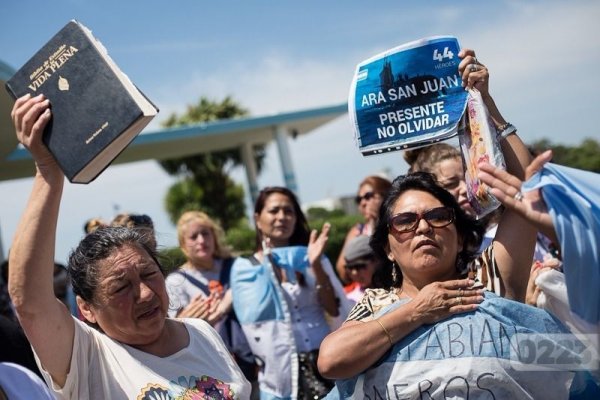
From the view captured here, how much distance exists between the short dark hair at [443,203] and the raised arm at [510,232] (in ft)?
0.67

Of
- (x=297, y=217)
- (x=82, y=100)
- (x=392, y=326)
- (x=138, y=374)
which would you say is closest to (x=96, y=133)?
(x=82, y=100)

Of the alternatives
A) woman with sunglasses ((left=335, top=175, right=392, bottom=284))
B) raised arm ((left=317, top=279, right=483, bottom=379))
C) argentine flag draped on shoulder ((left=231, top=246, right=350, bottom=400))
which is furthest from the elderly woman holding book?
woman with sunglasses ((left=335, top=175, right=392, bottom=284))

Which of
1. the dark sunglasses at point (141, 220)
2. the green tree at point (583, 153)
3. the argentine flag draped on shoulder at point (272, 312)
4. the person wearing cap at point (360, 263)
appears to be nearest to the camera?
the dark sunglasses at point (141, 220)

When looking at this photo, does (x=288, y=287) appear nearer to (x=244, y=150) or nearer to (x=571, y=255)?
(x=571, y=255)

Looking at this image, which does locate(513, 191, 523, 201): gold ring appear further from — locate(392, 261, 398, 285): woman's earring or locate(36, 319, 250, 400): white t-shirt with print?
locate(36, 319, 250, 400): white t-shirt with print

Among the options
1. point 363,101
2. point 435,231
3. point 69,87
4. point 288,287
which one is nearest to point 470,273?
point 435,231

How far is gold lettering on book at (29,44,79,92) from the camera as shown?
1.99m

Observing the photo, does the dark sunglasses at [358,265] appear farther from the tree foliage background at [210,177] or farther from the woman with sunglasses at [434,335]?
the tree foliage background at [210,177]

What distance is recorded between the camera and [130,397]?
2.17m

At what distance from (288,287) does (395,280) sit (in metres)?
1.97

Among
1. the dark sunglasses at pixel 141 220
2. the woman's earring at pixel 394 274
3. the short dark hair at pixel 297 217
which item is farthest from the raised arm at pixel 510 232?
the short dark hair at pixel 297 217

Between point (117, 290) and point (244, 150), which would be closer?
point (117, 290)

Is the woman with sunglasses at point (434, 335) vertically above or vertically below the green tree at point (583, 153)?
below

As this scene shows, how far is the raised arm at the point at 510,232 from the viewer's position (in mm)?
2348
